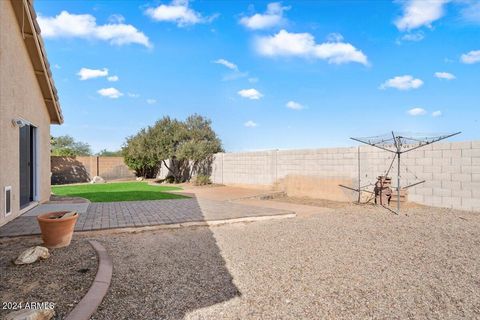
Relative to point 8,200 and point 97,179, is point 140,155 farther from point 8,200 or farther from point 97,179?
point 8,200

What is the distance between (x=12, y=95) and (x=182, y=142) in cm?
1406

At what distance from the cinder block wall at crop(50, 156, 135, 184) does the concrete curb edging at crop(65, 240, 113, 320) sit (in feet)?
72.0

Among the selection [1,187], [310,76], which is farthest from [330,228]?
[310,76]

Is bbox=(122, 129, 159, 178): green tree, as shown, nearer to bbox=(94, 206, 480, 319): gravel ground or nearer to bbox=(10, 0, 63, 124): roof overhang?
bbox=(10, 0, 63, 124): roof overhang

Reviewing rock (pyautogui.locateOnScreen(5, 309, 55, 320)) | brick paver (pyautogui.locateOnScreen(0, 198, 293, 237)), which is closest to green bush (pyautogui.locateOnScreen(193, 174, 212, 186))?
brick paver (pyautogui.locateOnScreen(0, 198, 293, 237))

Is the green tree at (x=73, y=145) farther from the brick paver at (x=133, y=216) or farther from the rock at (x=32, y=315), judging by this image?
the rock at (x=32, y=315)

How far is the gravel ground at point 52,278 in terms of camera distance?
9.64ft

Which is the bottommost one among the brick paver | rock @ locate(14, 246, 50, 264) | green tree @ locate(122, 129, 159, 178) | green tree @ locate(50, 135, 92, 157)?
the brick paver

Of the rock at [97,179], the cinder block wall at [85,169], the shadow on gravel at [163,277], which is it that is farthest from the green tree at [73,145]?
the shadow on gravel at [163,277]

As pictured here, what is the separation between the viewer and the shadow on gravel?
9.70ft

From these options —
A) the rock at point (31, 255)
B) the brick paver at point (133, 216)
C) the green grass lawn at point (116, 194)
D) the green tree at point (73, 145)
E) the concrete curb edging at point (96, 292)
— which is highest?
the green tree at point (73, 145)

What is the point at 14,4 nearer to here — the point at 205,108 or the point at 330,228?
the point at 330,228

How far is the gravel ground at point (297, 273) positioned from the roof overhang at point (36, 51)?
6.07m

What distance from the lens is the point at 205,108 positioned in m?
21.7
